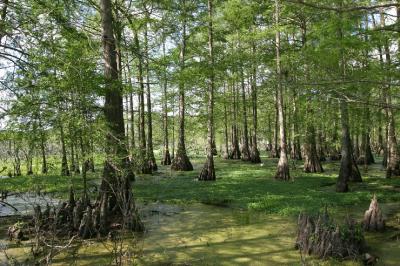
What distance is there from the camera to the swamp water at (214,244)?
6828mm

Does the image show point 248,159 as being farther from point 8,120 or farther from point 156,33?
Result: point 8,120

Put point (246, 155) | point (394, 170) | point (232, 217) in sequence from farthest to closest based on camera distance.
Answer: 1. point (246, 155)
2. point (394, 170)
3. point (232, 217)

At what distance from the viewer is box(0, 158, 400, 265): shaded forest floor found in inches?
278

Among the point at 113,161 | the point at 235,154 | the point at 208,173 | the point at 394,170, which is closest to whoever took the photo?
the point at 113,161

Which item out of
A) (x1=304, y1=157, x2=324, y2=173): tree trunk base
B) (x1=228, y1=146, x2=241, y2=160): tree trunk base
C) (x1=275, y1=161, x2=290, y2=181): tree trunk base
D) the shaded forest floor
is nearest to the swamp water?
the shaded forest floor

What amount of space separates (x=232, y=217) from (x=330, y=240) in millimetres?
3686

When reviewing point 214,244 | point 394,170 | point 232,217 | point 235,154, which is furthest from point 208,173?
point 235,154

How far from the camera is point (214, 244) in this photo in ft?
25.5

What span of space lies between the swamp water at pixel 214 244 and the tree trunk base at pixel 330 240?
0.69 ft

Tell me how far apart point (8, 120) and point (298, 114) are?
52.6 feet

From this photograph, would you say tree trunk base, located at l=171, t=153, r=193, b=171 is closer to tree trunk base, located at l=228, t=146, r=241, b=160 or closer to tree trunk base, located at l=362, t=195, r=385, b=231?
tree trunk base, located at l=228, t=146, r=241, b=160

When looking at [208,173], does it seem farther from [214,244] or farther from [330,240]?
[330,240]

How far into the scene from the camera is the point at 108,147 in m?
8.46

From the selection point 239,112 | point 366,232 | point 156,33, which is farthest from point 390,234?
point 239,112
